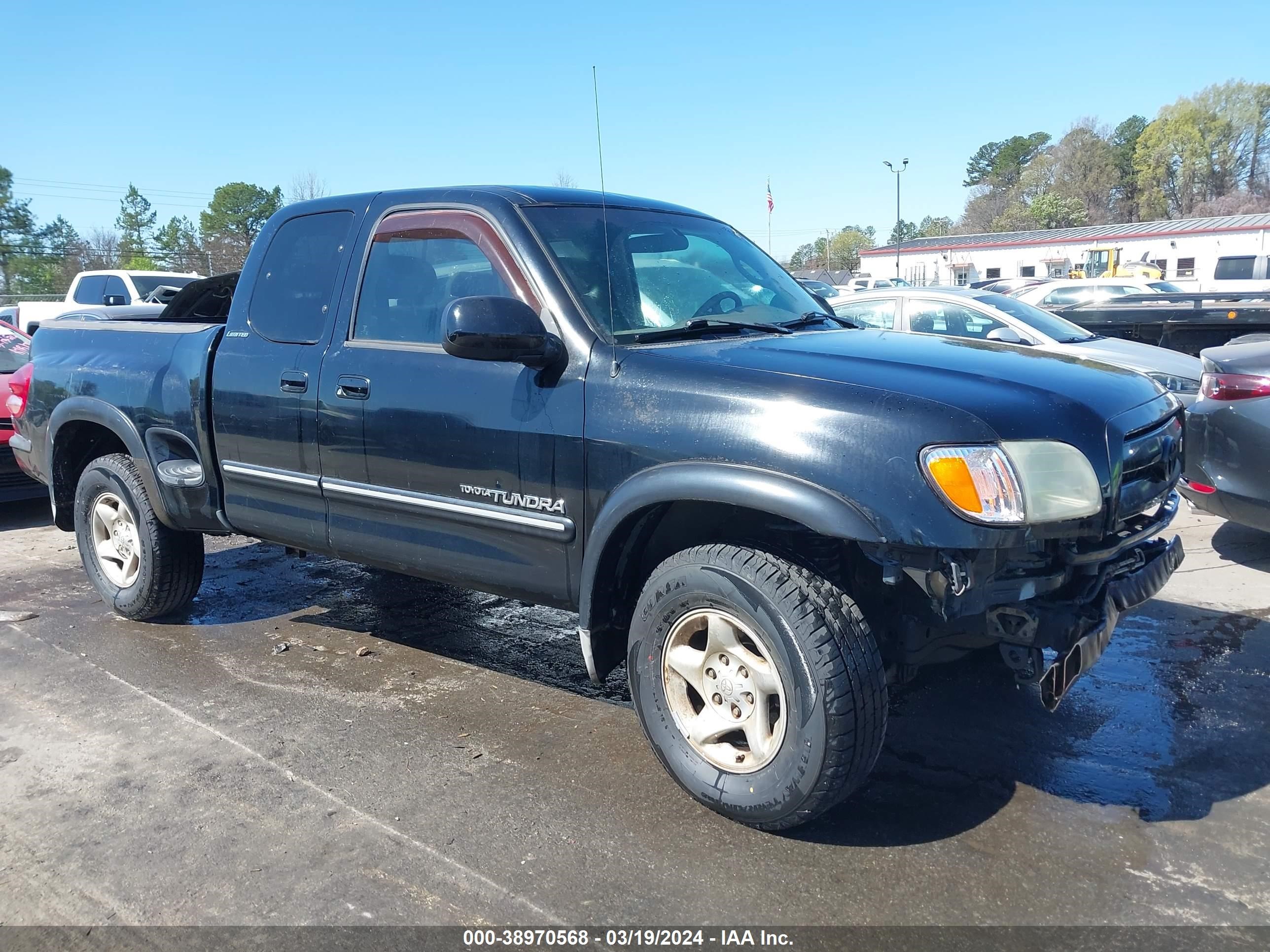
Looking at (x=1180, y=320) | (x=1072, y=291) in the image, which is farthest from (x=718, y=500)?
(x=1072, y=291)

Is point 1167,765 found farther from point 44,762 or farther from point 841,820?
point 44,762

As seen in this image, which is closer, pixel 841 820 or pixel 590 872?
pixel 590 872

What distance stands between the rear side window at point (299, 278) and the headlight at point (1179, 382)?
641 cm

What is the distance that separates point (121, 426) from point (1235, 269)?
31.5 metres

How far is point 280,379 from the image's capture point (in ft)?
13.9

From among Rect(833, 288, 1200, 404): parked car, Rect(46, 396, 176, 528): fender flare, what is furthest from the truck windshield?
Rect(833, 288, 1200, 404): parked car

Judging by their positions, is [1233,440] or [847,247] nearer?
[1233,440]

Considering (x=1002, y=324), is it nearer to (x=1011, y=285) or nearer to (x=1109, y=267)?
(x=1011, y=285)

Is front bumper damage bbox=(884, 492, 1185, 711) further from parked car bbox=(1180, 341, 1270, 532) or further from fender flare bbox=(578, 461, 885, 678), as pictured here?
parked car bbox=(1180, 341, 1270, 532)

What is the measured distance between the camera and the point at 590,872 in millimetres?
2875

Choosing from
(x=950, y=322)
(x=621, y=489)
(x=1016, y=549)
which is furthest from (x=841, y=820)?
(x=950, y=322)

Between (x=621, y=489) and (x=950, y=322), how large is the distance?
21.8 ft

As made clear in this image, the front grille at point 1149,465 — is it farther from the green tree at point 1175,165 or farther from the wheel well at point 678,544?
the green tree at point 1175,165

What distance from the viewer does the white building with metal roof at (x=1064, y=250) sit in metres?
52.7
